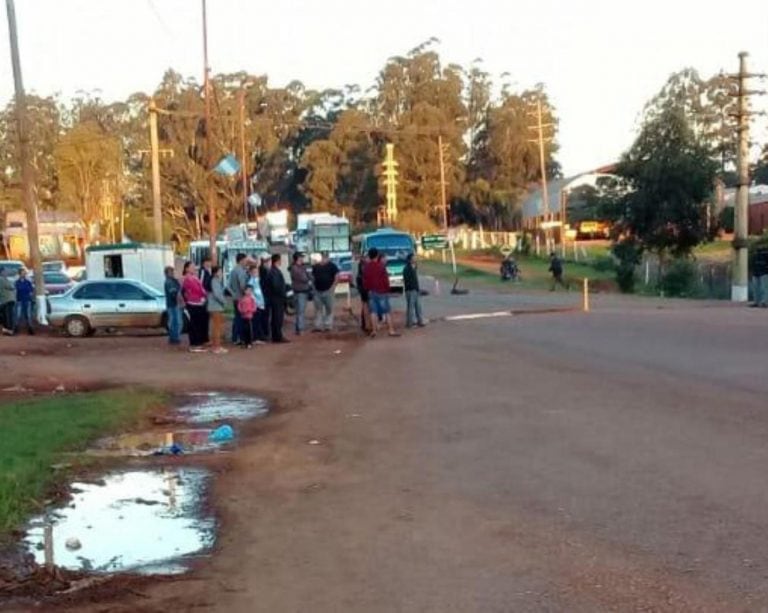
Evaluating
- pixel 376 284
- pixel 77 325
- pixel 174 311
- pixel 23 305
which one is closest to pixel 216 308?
pixel 174 311

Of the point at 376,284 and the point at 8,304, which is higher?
Result: the point at 376,284

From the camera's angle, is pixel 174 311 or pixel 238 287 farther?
pixel 174 311

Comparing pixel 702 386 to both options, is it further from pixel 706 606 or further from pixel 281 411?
pixel 706 606

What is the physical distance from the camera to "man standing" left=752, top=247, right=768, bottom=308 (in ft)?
107

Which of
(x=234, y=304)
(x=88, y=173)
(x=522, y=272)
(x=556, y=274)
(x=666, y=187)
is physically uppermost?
(x=88, y=173)

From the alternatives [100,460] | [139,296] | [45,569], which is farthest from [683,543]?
[139,296]

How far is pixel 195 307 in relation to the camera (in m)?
23.9

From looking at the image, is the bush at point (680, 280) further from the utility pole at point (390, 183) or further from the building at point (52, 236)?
the building at point (52, 236)

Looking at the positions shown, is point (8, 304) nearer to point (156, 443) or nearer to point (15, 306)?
point (15, 306)

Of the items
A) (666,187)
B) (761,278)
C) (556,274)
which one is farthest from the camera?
(556,274)

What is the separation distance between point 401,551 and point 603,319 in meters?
21.4

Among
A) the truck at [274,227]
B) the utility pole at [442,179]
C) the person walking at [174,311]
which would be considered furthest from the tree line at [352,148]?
the person walking at [174,311]

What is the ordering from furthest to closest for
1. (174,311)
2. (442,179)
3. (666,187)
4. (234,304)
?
(442,179), (666,187), (174,311), (234,304)

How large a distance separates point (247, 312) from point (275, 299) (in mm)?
1106
